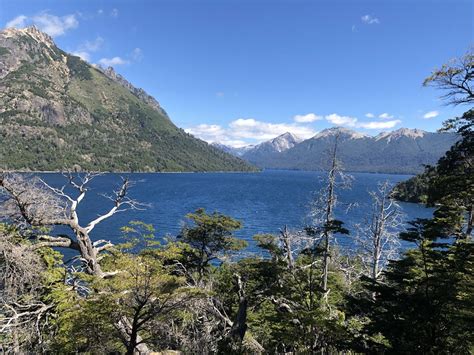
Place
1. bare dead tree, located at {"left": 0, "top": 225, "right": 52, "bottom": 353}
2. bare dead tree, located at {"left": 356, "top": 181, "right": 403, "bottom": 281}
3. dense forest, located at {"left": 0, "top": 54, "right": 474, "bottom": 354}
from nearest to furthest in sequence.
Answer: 1. dense forest, located at {"left": 0, "top": 54, "right": 474, "bottom": 354}
2. bare dead tree, located at {"left": 0, "top": 225, "right": 52, "bottom": 353}
3. bare dead tree, located at {"left": 356, "top": 181, "right": 403, "bottom": 281}

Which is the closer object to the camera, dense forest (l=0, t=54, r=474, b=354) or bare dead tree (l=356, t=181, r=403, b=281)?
dense forest (l=0, t=54, r=474, b=354)

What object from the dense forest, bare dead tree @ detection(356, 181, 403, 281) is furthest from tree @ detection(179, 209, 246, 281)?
bare dead tree @ detection(356, 181, 403, 281)

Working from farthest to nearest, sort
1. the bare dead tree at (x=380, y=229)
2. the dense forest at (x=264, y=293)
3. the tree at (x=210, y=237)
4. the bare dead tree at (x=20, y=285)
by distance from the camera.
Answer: the tree at (x=210, y=237)
the bare dead tree at (x=380, y=229)
the bare dead tree at (x=20, y=285)
the dense forest at (x=264, y=293)

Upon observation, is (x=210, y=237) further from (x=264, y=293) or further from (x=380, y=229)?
(x=264, y=293)

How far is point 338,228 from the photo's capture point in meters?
15.3

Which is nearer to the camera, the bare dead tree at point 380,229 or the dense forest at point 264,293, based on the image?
the dense forest at point 264,293

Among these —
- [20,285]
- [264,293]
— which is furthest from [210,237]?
[20,285]

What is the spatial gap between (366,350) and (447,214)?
27.4 ft

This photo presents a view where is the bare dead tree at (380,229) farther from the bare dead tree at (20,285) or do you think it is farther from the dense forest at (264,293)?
the bare dead tree at (20,285)

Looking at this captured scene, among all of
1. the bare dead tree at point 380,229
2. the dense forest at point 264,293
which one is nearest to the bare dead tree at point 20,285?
the dense forest at point 264,293

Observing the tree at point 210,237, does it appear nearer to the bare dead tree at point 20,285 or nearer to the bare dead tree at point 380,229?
the bare dead tree at point 380,229

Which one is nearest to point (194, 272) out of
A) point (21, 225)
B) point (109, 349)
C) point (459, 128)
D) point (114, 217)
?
point (109, 349)

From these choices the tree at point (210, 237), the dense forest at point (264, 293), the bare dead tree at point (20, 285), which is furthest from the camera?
the tree at point (210, 237)

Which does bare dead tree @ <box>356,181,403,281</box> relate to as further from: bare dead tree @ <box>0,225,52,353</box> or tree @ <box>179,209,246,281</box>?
bare dead tree @ <box>0,225,52,353</box>
